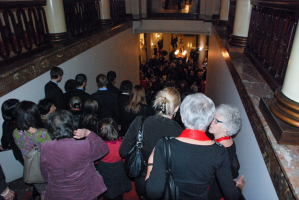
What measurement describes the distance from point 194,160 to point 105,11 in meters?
6.89

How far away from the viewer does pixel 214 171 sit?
1.49 meters

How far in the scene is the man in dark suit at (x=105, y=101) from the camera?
148 inches

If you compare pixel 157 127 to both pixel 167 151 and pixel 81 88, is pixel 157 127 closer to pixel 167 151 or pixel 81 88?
pixel 167 151

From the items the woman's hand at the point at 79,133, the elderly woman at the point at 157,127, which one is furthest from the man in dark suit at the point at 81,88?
the elderly woman at the point at 157,127

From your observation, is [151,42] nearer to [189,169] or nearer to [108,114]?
[108,114]

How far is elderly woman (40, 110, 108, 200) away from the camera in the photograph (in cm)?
190

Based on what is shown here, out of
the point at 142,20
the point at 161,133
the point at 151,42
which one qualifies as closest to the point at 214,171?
the point at 161,133

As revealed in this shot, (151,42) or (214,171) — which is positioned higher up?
(214,171)

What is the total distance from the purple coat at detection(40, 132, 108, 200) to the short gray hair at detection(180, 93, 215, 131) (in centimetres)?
96

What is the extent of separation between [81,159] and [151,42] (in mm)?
16198

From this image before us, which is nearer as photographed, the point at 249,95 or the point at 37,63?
the point at 249,95

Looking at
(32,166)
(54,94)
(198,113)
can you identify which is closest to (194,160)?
(198,113)

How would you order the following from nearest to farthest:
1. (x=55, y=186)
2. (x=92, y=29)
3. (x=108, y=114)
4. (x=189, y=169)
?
(x=189, y=169) < (x=55, y=186) < (x=108, y=114) < (x=92, y=29)

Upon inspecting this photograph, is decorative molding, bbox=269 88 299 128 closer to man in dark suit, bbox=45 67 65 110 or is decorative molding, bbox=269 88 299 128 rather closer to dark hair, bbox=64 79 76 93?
man in dark suit, bbox=45 67 65 110
